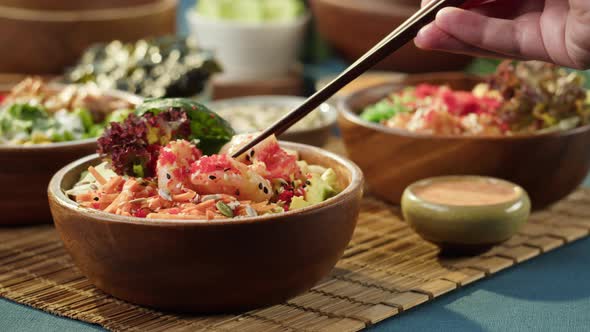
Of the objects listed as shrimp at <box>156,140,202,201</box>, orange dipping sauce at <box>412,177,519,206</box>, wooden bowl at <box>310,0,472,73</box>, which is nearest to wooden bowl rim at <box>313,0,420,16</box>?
wooden bowl at <box>310,0,472,73</box>

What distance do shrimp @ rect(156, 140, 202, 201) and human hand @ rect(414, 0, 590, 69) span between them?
0.64m

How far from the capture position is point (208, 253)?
1885 millimetres

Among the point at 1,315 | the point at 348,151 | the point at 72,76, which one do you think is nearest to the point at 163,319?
the point at 1,315

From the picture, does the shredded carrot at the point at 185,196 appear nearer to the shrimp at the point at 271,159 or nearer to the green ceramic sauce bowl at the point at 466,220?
the shrimp at the point at 271,159

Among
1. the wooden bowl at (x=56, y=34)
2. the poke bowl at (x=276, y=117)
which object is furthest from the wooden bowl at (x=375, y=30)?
the wooden bowl at (x=56, y=34)

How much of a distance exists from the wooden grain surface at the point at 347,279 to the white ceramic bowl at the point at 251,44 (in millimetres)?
2032

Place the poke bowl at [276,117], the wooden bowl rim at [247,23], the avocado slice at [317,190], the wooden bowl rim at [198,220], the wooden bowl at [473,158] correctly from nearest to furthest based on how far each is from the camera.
Result: 1. the wooden bowl rim at [198,220]
2. the avocado slice at [317,190]
3. the wooden bowl at [473,158]
4. the poke bowl at [276,117]
5. the wooden bowl rim at [247,23]

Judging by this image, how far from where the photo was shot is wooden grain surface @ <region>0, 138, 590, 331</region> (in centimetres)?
202

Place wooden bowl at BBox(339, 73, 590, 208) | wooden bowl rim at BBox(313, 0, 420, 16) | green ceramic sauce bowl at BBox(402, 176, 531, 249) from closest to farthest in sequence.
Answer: green ceramic sauce bowl at BBox(402, 176, 531, 249) < wooden bowl at BBox(339, 73, 590, 208) < wooden bowl rim at BBox(313, 0, 420, 16)

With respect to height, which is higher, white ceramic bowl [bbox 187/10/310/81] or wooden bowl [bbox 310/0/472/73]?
wooden bowl [bbox 310/0/472/73]

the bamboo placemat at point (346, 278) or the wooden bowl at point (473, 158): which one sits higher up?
the wooden bowl at point (473, 158)

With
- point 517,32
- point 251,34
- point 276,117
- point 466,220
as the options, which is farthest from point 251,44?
point 517,32

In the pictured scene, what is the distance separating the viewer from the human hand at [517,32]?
6.55ft

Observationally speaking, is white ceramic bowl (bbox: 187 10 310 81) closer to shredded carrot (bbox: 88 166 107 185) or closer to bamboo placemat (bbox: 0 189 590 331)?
bamboo placemat (bbox: 0 189 590 331)
